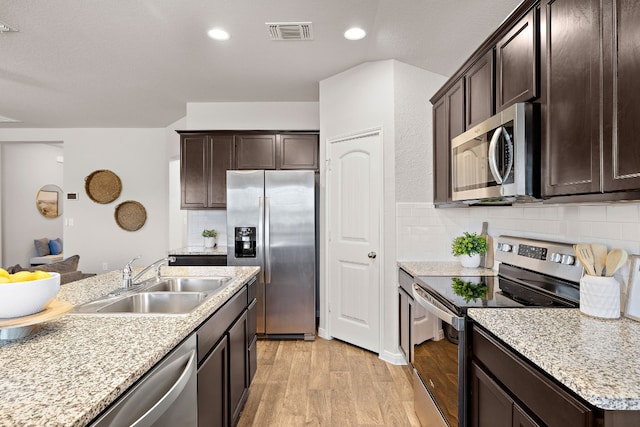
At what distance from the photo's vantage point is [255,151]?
4441 mm

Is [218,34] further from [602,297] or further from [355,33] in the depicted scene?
[602,297]

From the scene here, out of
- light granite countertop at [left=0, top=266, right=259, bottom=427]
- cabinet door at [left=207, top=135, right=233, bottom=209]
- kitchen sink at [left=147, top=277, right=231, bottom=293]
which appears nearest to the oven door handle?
light granite countertop at [left=0, top=266, right=259, bottom=427]

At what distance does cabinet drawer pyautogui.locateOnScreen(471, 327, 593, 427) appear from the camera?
93 centimetres

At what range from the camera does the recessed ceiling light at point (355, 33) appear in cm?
291

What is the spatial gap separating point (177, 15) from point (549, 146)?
8.18 ft

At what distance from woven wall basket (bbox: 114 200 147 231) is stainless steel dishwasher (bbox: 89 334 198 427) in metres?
5.31

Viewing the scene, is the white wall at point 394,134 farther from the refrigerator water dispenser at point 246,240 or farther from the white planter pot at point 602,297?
the white planter pot at point 602,297

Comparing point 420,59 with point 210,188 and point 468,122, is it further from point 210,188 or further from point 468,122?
point 210,188

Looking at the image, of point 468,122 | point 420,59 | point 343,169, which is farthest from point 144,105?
point 468,122

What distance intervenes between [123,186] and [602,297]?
21.0ft

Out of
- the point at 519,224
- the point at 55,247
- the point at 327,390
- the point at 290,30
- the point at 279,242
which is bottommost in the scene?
the point at 327,390

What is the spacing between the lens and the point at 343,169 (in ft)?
12.2

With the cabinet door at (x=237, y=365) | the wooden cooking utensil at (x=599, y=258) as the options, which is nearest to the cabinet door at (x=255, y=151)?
the cabinet door at (x=237, y=365)

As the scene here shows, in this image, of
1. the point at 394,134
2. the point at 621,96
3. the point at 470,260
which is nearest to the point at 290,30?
the point at 394,134
